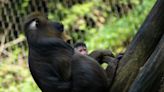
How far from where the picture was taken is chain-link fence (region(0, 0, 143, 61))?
851 cm

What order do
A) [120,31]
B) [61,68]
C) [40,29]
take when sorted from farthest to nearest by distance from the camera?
[120,31]
[40,29]
[61,68]

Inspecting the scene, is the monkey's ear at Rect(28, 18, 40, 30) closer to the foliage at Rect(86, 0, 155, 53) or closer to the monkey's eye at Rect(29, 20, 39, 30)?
the monkey's eye at Rect(29, 20, 39, 30)

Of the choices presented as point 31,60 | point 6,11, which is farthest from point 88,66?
point 6,11

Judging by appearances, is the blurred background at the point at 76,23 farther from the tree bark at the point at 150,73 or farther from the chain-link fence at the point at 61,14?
the tree bark at the point at 150,73

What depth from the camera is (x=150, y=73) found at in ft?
11.6

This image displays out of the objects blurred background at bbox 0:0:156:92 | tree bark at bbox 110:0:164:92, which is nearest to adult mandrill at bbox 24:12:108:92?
tree bark at bbox 110:0:164:92

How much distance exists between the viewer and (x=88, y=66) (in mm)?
3982

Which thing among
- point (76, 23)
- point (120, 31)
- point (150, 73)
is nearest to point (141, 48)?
point (150, 73)

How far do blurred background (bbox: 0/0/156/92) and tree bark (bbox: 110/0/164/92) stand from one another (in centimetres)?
408

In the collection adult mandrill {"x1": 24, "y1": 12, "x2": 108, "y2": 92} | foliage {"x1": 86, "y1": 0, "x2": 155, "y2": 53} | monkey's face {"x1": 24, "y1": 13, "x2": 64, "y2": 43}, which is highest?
monkey's face {"x1": 24, "y1": 13, "x2": 64, "y2": 43}

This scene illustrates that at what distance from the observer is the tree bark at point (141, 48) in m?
3.80

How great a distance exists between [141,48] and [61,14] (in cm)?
510

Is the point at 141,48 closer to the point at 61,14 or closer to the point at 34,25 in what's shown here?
the point at 34,25

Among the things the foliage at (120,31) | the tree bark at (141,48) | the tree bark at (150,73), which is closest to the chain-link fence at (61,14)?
the foliage at (120,31)
